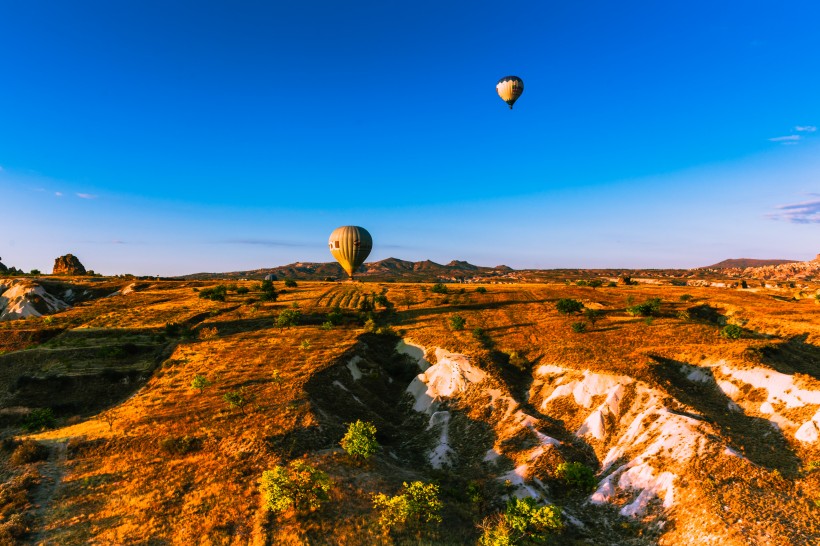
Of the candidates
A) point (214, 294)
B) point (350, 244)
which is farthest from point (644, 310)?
point (214, 294)

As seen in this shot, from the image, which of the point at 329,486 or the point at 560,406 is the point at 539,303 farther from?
the point at 329,486

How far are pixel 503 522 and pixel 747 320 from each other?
73.6m

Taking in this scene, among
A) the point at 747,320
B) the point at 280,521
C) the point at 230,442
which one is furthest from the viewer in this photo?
the point at 747,320

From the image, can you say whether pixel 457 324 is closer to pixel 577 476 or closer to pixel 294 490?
pixel 577 476

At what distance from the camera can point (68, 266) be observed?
162625 mm

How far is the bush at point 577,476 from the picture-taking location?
30.2 m

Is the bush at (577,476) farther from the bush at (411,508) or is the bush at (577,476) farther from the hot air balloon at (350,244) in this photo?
the hot air balloon at (350,244)

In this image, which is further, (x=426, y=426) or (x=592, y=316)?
(x=592, y=316)

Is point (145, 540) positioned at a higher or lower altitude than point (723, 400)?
lower

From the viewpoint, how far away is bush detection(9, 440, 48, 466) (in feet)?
111

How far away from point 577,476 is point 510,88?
7340cm

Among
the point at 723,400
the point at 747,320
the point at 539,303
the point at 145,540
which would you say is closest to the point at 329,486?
the point at 145,540

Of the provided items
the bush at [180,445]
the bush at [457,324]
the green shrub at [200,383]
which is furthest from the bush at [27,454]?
the bush at [457,324]

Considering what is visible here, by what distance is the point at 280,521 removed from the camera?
25.6 m
